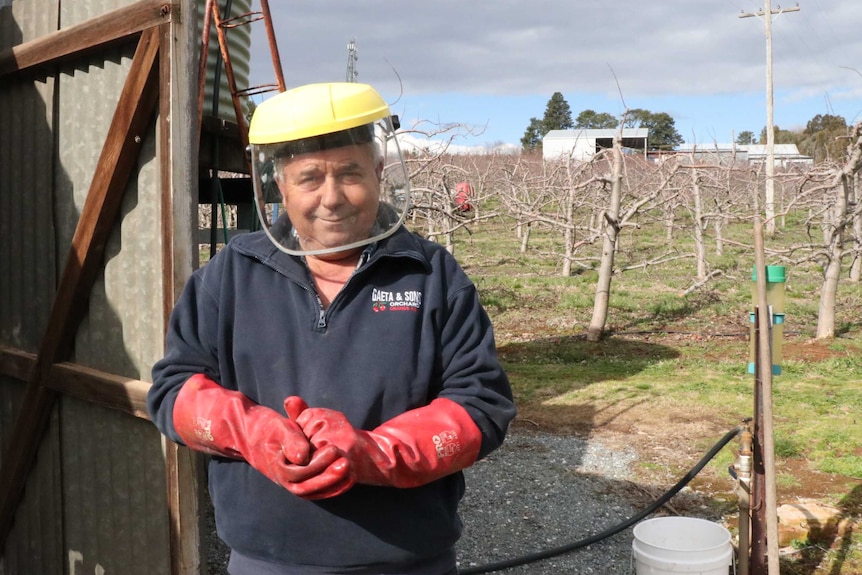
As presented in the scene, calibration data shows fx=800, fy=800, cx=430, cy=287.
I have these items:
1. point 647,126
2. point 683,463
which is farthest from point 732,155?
point 647,126

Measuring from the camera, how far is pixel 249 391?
5.34ft

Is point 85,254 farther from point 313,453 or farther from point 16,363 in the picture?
point 313,453

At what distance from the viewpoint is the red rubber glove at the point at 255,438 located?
1.38 metres

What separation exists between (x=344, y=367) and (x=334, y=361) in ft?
0.08

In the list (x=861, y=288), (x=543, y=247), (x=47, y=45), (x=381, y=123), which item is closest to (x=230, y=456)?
(x=381, y=123)

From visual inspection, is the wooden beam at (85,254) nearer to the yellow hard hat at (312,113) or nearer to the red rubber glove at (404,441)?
the yellow hard hat at (312,113)

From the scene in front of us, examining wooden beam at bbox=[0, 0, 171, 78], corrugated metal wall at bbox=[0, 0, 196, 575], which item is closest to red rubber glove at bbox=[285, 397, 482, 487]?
corrugated metal wall at bbox=[0, 0, 196, 575]

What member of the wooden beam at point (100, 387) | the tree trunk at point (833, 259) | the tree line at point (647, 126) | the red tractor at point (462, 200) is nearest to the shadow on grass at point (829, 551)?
the wooden beam at point (100, 387)

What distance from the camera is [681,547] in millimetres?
3090

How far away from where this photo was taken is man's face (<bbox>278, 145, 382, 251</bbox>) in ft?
5.34

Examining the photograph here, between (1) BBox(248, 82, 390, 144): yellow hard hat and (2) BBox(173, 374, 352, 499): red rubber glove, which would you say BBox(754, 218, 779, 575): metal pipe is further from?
(2) BBox(173, 374, 352, 499): red rubber glove

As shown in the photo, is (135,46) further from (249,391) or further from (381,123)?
(249,391)

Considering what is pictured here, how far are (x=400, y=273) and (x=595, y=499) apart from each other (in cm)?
371

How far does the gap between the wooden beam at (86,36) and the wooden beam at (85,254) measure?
55 millimetres
